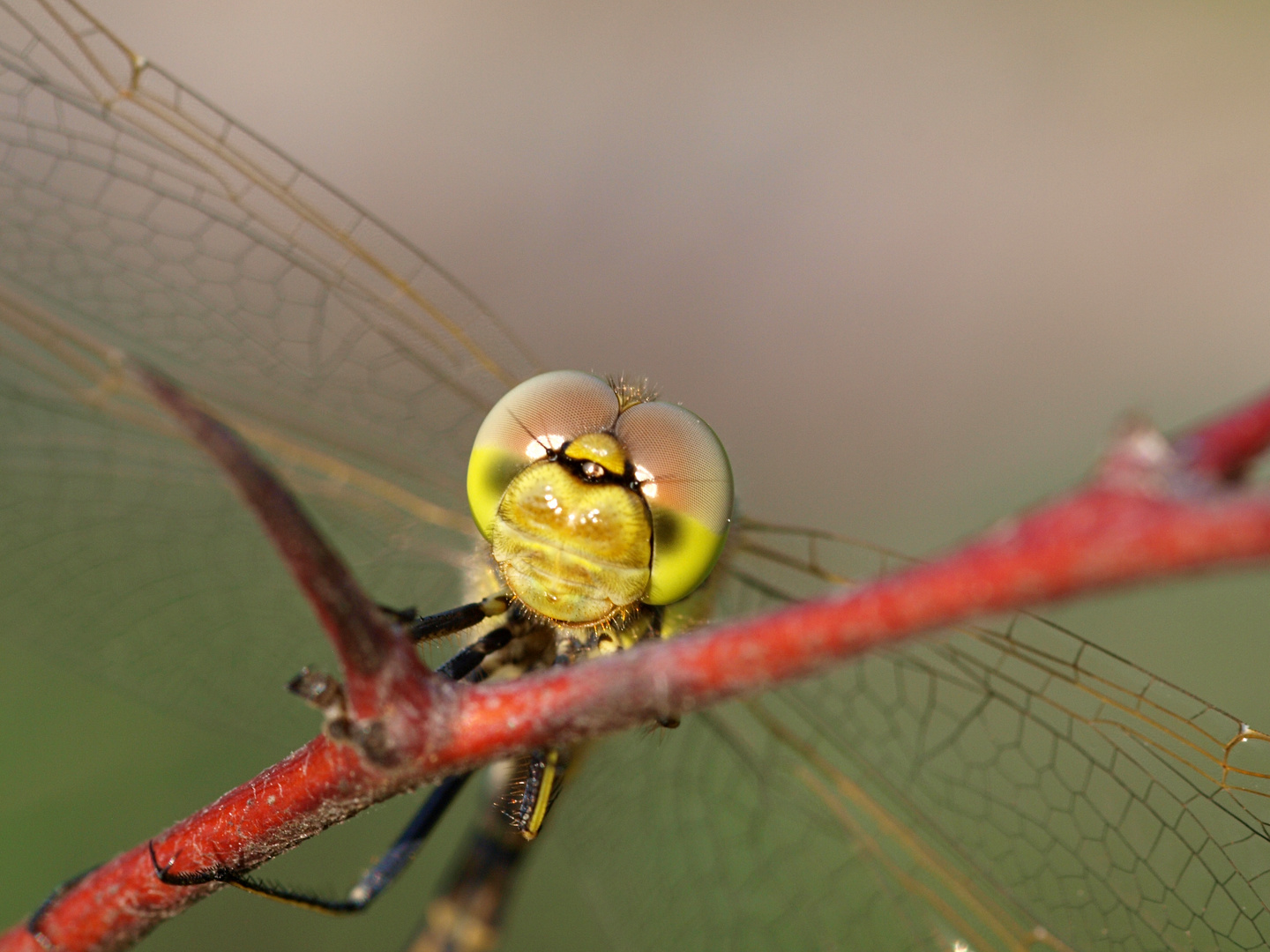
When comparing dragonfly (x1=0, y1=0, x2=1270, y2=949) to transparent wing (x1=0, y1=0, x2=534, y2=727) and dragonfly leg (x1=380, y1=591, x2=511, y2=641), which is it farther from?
dragonfly leg (x1=380, y1=591, x2=511, y2=641)

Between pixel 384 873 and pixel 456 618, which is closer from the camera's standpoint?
pixel 456 618

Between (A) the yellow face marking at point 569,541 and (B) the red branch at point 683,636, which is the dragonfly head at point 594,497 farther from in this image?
(B) the red branch at point 683,636

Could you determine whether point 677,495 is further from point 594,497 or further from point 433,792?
point 433,792

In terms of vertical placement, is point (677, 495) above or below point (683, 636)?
above

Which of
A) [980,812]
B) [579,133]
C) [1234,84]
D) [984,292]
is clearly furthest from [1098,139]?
[980,812]

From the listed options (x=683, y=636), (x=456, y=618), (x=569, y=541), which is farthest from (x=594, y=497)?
(x=683, y=636)

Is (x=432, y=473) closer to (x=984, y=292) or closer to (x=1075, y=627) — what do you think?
(x=1075, y=627)

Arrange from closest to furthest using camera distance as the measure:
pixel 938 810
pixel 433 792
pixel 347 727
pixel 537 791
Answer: pixel 347 727 → pixel 537 791 → pixel 433 792 → pixel 938 810
